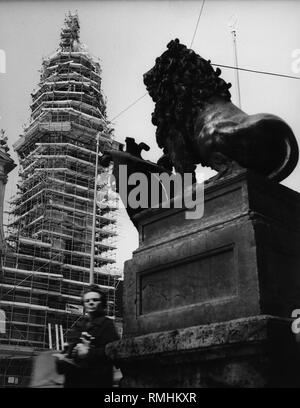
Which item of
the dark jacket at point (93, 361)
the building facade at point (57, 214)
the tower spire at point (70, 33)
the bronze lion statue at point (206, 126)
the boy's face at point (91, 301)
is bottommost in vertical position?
the dark jacket at point (93, 361)

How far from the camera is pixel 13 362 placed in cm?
3644

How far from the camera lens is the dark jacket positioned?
391 cm

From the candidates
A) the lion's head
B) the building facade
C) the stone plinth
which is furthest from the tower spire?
the stone plinth

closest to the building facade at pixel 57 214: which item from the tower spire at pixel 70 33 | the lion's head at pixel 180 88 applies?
the tower spire at pixel 70 33

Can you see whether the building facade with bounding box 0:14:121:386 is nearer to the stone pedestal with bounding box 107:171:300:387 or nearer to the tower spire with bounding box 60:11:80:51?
the tower spire with bounding box 60:11:80:51

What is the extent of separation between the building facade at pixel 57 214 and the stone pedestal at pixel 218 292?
34.6 meters

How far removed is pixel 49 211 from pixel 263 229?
147ft

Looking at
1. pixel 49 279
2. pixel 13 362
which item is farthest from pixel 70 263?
pixel 13 362

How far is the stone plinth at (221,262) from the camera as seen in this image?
12.5 ft

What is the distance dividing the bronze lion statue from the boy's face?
1.58m

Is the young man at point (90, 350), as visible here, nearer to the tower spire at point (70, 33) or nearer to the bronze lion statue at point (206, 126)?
the bronze lion statue at point (206, 126)

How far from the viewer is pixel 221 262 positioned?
408 cm
